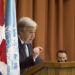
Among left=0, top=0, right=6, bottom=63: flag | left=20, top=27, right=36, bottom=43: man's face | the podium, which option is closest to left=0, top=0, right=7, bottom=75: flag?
left=0, top=0, right=6, bottom=63: flag

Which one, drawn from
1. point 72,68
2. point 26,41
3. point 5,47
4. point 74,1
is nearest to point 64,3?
point 74,1

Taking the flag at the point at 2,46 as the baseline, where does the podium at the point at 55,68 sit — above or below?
below

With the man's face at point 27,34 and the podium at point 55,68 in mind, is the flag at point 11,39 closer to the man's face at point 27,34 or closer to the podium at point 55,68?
the podium at point 55,68

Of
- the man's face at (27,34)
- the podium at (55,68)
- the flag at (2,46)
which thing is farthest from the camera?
the man's face at (27,34)

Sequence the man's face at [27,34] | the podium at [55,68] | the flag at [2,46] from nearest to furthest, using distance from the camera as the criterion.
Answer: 1. the flag at [2,46]
2. the podium at [55,68]
3. the man's face at [27,34]

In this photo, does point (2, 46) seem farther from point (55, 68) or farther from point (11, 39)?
point (55, 68)

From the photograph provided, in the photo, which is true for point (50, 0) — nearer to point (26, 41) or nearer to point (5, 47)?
point (26, 41)

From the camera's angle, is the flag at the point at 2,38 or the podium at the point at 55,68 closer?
the flag at the point at 2,38

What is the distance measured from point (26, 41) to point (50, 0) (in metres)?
1.22

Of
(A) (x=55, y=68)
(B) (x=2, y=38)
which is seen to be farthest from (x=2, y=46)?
(A) (x=55, y=68)

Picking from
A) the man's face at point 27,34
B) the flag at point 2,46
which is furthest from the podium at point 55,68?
the man's face at point 27,34

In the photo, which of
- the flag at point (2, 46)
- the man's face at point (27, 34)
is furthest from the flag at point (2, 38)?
the man's face at point (27, 34)

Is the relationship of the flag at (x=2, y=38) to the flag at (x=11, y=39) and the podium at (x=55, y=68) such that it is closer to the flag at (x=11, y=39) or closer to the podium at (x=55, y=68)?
the flag at (x=11, y=39)

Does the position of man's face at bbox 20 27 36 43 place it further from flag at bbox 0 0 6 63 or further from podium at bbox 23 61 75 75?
flag at bbox 0 0 6 63
